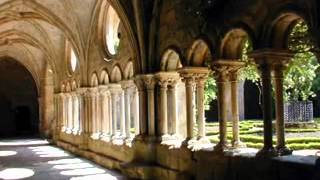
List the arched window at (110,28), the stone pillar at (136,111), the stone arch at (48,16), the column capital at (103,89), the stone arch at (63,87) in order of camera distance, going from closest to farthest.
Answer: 1. the stone pillar at (136,111)
2. the arched window at (110,28)
3. the column capital at (103,89)
4. the stone arch at (48,16)
5. the stone arch at (63,87)

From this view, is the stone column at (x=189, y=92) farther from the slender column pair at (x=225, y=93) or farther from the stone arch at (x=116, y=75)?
the stone arch at (x=116, y=75)

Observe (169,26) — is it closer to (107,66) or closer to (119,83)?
(119,83)

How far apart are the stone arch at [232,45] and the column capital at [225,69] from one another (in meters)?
0.08

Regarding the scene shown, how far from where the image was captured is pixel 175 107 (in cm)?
795

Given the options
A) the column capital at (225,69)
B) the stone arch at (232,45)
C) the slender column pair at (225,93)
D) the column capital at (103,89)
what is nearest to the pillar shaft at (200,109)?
the slender column pair at (225,93)

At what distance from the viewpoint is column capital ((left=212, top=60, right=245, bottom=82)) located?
5.87m

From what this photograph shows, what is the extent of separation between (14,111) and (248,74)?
58.3ft

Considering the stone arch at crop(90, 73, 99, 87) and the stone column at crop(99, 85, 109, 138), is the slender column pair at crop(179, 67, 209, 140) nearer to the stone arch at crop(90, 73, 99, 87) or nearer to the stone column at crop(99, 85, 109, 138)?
the stone column at crop(99, 85, 109, 138)

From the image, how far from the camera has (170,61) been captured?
7.78 m

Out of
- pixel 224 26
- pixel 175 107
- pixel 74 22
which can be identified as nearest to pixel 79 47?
pixel 74 22

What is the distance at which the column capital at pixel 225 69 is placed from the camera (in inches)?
231

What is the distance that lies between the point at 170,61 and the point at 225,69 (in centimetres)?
200

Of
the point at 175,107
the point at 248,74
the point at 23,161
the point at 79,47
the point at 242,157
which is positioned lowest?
the point at 23,161

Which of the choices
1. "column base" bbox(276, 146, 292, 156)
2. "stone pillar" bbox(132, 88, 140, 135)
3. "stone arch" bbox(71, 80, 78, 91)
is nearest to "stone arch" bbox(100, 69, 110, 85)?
"stone pillar" bbox(132, 88, 140, 135)
